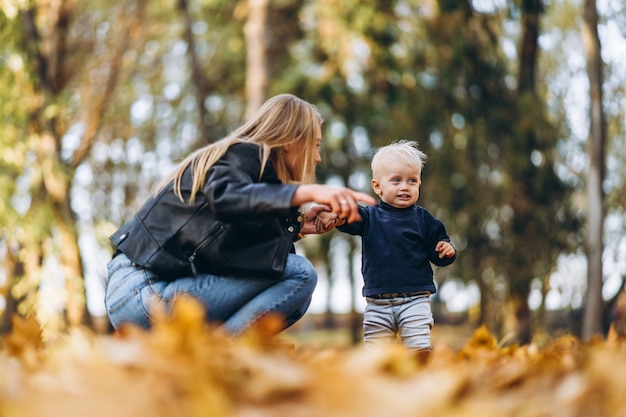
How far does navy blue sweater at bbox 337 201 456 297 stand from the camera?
3691mm

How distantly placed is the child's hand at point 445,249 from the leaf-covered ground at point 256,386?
6.33 ft

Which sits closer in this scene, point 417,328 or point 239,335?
point 239,335

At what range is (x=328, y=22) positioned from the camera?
13.0m

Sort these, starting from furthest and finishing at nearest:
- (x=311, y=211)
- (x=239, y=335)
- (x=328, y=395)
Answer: (x=311, y=211), (x=239, y=335), (x=328, y=395)

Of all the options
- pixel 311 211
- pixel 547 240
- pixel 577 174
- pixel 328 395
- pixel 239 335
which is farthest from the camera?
pixel 577 174

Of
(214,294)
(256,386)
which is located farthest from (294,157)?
(256,386)

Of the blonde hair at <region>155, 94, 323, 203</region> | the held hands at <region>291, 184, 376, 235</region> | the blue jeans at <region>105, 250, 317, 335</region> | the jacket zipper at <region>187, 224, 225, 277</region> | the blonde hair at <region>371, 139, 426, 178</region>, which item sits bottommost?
the blue jeans at <region>105, 250, 317, 335</region>

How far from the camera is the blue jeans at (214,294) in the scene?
3.04 meters

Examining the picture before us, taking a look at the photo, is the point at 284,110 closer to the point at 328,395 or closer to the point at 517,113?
the point at 328,395

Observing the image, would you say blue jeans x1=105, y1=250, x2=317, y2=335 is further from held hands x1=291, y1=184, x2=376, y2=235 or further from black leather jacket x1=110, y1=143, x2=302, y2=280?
held hands x1=291, y1=184, x2=376, y2=235

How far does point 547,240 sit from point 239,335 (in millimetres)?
10410

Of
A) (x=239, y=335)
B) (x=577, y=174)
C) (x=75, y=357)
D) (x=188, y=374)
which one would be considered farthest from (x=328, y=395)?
(x=577, y=174)

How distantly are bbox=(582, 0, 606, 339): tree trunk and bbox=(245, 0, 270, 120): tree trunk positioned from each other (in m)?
4.43

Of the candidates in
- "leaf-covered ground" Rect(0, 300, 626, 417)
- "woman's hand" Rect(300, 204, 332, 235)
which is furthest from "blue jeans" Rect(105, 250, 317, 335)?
"leaf-covered ground" Rect(0, 300, 626, 417)
